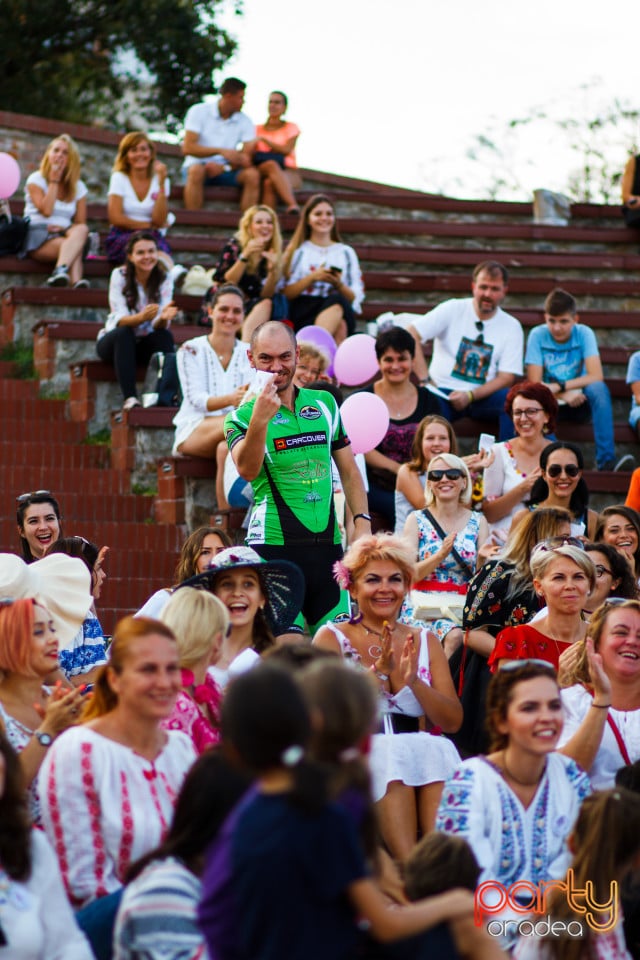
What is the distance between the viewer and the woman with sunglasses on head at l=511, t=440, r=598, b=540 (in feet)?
25.0

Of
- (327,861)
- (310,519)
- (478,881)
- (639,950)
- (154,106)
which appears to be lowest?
(639,950)

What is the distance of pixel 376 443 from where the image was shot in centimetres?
811

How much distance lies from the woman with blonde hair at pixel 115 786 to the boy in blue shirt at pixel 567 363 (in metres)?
5.90

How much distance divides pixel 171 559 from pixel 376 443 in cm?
140

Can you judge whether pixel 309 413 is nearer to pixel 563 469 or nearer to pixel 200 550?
pixel 200 550

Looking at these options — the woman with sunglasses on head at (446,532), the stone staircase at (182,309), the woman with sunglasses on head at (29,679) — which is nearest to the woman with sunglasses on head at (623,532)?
the woman with sunglasses on head at (446,532)

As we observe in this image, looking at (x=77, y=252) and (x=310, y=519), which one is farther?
(x=77, y=252)

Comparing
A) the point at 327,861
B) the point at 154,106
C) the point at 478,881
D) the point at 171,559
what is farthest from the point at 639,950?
the point at 154,106

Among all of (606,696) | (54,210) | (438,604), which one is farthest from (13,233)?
(606,696)

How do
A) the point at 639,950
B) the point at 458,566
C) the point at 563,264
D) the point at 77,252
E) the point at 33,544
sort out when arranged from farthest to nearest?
the point at 563,264 < the point at 77,252 < the point at 458,566 < the point at 33,544 < the point at 639,950

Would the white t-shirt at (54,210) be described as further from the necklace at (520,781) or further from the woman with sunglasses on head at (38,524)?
the necklace at (520,781)

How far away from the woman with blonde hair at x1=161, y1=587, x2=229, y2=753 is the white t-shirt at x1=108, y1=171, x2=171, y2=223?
7.08 m

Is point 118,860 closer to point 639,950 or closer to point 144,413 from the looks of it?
point 639,950

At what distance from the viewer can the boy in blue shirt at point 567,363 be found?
31.8 ft
